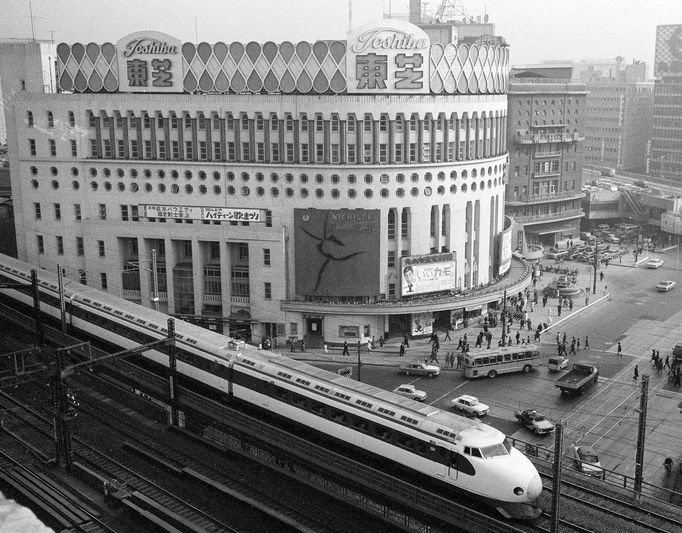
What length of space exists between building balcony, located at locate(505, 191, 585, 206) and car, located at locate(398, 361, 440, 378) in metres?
48.2

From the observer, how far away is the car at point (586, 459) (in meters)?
38.3

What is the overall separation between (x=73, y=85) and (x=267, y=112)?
727 inches

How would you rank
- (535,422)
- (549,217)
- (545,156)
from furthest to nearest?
(549,217) → (545,156) → (535,422)

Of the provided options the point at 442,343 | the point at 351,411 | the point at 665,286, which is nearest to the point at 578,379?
the point at 442,343

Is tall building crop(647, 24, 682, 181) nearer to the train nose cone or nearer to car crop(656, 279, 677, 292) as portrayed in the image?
car crop(656, 279, 677, 292)

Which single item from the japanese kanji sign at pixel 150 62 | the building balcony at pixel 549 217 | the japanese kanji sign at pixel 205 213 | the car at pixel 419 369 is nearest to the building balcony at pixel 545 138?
the building balcony at pixel 549 217

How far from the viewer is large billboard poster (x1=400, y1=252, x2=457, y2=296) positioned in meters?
65.2

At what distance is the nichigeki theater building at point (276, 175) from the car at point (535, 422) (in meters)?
18.3

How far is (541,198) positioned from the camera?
101625 mm

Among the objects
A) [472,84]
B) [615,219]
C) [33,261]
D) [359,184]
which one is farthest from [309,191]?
[615,219]

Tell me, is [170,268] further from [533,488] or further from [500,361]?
[533,488]

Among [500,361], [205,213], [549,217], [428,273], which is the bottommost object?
[500,361]

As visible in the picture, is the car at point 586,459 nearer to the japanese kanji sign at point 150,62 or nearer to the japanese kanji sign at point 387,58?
the japanese kanji sign at point 387,58

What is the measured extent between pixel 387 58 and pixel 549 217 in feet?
156
